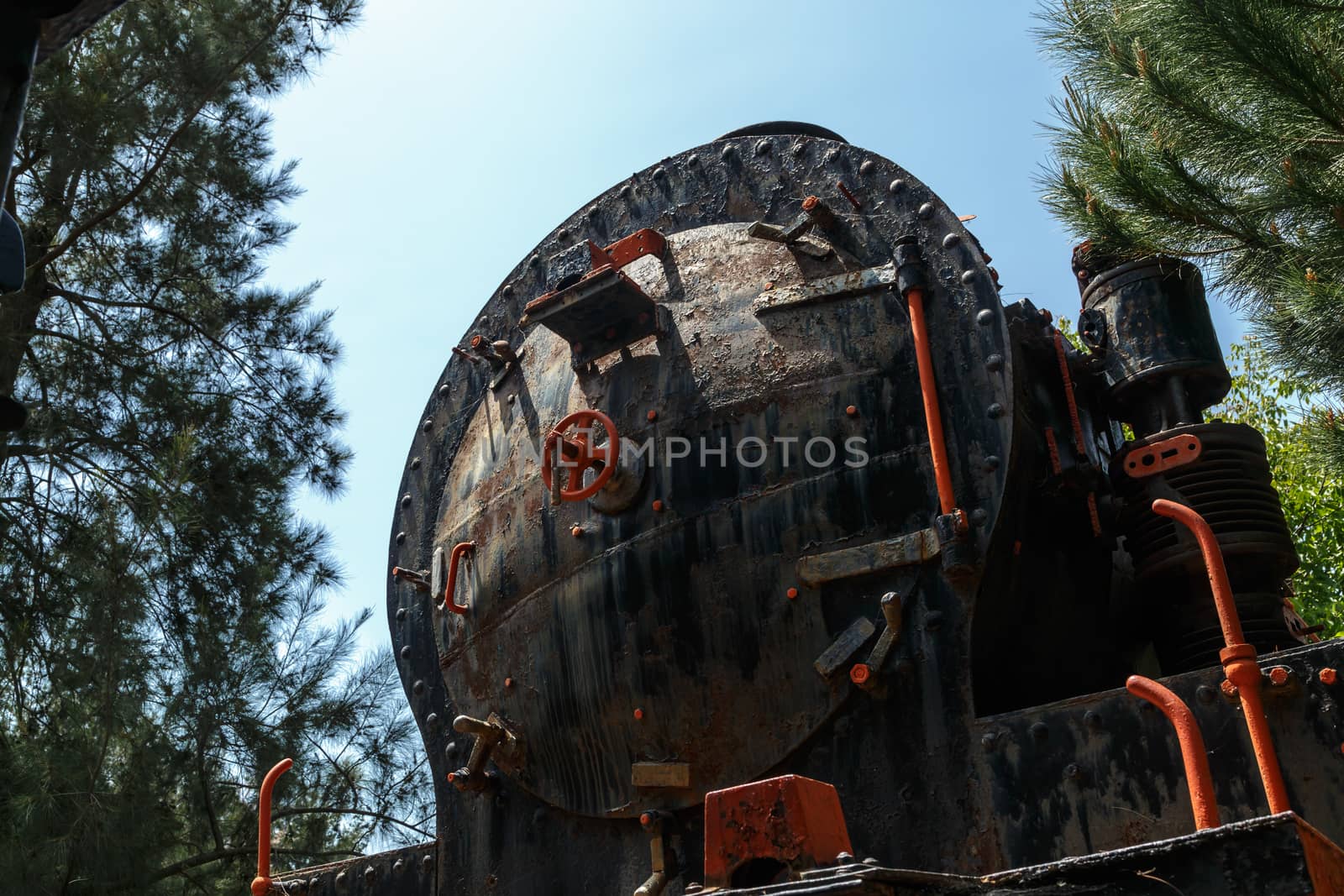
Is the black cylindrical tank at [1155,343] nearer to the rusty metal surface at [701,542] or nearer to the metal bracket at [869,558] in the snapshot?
the rusty metal surface at [701,542]

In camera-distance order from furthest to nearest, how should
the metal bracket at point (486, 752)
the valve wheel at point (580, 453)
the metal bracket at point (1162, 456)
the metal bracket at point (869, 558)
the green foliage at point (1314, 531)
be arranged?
the green foliage at point (1314, 531)
the metal bracket at point (486, 752)
the metal bracket at point (1162, 456)
the valve wheel at point (580, 453)
the metal bracket at point (869, 558)

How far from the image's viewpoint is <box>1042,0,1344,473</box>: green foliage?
538 centimetres

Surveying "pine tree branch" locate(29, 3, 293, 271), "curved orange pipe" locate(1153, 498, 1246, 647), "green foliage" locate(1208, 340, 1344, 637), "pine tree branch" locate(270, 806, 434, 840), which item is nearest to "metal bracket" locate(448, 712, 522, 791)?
"curved orange pipe" locate(1153, 498, 1246, 647)

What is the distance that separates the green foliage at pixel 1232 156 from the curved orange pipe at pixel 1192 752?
8.94 feet

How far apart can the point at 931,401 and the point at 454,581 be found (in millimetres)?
1679

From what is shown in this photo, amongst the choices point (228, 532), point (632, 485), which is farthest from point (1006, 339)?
point (228, 532)

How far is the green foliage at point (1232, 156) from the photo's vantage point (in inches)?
212

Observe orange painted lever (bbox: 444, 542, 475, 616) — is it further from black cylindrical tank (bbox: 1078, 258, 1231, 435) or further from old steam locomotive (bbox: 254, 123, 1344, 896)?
black cylindrical tank (bbox: 1078, 258, 1231, 435)

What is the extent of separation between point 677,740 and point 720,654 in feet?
0.85

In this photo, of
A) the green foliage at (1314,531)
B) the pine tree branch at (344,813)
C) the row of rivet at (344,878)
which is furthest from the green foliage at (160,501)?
the green foliage at (1314,531)

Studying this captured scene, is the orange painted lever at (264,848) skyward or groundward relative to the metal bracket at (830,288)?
groundward

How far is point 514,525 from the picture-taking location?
13.8 ft

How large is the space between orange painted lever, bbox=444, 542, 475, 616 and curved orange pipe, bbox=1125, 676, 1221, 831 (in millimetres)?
2269

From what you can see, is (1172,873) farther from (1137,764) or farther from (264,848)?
(264,848)
